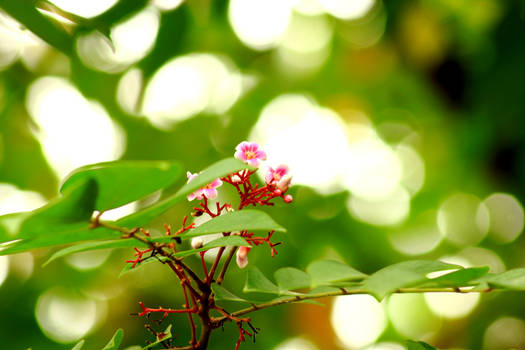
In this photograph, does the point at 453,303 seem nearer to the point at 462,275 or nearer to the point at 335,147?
the point at 335,147

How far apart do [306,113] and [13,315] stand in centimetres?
256

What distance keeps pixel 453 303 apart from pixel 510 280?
3.45m

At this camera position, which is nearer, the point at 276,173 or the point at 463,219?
the point at 276,173

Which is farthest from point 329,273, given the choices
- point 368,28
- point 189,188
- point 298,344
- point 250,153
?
point 368,28

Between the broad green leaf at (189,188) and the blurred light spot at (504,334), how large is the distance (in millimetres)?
3285

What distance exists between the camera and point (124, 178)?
66 cm

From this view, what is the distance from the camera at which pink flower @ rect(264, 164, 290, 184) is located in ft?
3.43

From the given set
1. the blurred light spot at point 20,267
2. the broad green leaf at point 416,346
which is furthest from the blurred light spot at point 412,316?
the broad green leaf at point 416,346

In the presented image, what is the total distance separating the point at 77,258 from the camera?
3.65 meters

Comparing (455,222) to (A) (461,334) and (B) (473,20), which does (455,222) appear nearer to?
(A) (461,334)

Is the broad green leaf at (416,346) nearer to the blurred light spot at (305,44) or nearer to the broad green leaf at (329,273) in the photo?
the broad green leaf at (329,273)

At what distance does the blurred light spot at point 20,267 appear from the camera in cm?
355

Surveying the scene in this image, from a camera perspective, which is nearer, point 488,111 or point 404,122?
point 488,111

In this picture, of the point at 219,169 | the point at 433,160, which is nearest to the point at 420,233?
the point at 433,160
